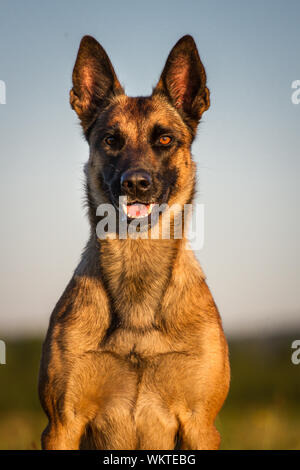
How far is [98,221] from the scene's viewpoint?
5.00 m

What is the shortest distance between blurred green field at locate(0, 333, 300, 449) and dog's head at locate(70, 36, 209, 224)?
1.65 m

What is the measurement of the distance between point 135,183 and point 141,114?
0.90 meters

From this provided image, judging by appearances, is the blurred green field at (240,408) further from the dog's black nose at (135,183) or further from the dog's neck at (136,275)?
the dog's black nose at (135,183)

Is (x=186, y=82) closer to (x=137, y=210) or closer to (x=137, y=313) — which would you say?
(x=137, y=210)

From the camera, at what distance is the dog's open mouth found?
4.76 meters

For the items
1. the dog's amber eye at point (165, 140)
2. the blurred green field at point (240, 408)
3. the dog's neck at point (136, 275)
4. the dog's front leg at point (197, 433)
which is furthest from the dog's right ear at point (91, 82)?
the dog's front leg at point (197, 433)

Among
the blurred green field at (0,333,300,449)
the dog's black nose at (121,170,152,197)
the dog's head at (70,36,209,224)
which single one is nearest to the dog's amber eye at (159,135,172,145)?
the dog's head at (70,36,209,224)

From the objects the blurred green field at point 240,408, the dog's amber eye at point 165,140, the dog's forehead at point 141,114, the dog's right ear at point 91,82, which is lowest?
the blurred green field at point 240,408

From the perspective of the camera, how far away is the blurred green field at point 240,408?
19.0 feet

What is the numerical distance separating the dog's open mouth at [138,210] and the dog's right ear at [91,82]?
114 centimetres

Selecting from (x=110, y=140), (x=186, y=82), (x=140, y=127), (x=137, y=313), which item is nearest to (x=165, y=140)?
(x=140, y=127)

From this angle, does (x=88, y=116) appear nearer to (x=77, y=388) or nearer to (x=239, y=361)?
(x=77, y=388)

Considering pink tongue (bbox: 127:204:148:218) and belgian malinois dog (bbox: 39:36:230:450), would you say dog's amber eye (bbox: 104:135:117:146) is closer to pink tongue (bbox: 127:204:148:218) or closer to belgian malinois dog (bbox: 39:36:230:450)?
belgian malinois dog (bbox: 39:36:230:450)

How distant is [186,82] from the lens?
5.37 metres
